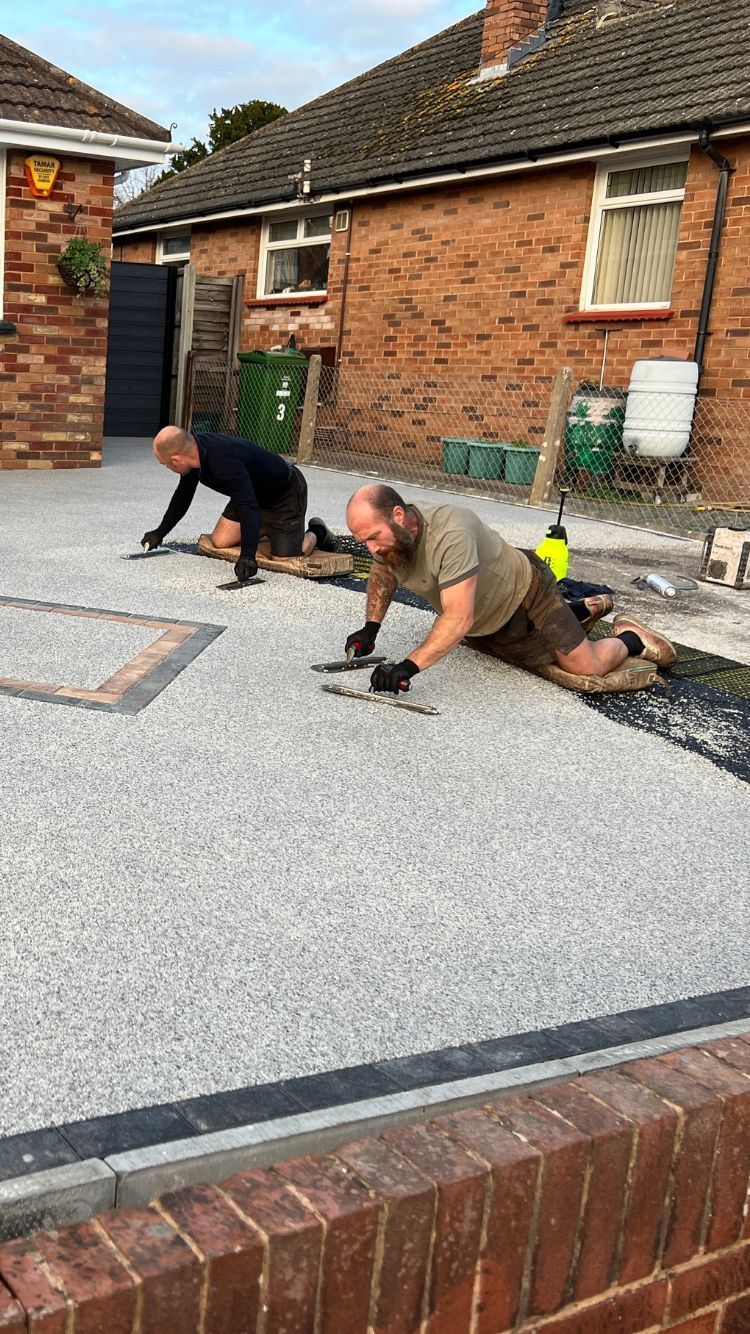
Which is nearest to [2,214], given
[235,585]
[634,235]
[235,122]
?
[235,585]

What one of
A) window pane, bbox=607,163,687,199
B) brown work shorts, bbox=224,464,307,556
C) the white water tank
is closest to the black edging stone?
brown work shorts, bbox=224,464,307,556

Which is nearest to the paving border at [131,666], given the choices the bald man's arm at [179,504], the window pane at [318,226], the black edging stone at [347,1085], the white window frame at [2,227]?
the bald man's arm at [179,504]

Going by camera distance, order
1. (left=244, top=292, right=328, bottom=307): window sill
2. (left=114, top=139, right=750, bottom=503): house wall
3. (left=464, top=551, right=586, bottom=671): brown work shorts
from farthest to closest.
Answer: (left=244, top=292, right=328, bottom=307): window sill, (left=114, top=139, right=750, bottom=503): house wall, (left=464, top=551, right=586, bottom=671): brown work shorts

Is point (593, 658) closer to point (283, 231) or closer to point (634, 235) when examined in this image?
point (634, 235)

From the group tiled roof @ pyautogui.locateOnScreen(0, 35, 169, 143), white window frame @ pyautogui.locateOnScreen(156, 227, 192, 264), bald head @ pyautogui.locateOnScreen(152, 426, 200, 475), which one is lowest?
bald head @ pyautogui.locateOnScreen(152, 426, 200, 475)

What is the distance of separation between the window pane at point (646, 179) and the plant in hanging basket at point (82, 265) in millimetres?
5631

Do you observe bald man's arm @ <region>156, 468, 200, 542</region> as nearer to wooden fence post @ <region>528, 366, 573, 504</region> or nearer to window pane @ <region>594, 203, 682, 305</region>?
wooden fence post @ <region>528, 366, 573, 504</region>

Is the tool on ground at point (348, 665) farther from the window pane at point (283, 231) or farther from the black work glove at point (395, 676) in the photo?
the window pane at point (283, 231)

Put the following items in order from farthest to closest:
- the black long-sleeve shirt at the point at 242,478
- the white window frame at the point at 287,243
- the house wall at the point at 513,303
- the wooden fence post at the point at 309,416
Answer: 1. the white window frame at the point at 287,243
2. the wooden fence post at the point at 309,416
3. the house wall at the point at 513,303
4. the black long-sleeve shirt at the point at 242,478

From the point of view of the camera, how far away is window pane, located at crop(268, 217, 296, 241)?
18328mm

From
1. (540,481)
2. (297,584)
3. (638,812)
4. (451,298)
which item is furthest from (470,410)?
(638,812)

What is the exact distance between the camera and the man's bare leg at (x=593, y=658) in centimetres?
574

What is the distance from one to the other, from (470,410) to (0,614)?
9.74m

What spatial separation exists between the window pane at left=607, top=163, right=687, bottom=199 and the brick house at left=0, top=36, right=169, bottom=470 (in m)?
4.94
